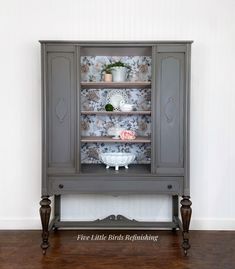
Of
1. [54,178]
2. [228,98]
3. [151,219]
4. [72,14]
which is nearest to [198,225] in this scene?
[151,219]

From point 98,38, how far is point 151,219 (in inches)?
80.0

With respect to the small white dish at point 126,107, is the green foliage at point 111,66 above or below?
above

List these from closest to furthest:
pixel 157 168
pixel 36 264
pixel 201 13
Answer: pixel 36 264 < pixel 157 168 < pixel 201 13

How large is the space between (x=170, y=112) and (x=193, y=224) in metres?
1.33

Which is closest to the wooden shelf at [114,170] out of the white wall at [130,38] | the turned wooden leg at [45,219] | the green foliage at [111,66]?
the turned wooden leg at [45,219]

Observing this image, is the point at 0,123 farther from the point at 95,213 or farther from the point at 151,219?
the point at 151,219

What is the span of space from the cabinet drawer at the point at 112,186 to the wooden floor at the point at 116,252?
53 cm

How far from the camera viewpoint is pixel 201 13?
11.3 ft

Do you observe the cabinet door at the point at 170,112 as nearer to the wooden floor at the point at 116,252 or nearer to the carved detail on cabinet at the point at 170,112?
the carved detail on cabinet at the point at 170,112

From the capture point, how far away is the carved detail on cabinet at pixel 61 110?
3.01 meters

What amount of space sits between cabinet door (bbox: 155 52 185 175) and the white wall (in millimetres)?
509

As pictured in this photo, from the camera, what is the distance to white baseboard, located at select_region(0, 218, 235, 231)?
3506 millimetres

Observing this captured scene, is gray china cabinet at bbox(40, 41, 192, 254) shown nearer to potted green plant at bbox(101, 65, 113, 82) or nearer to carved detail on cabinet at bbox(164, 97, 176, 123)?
carved detail on cabinet at bbox(164, 97, 176, 123)

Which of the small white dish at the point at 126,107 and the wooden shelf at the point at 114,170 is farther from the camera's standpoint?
the small white dish at the point at 126,107
